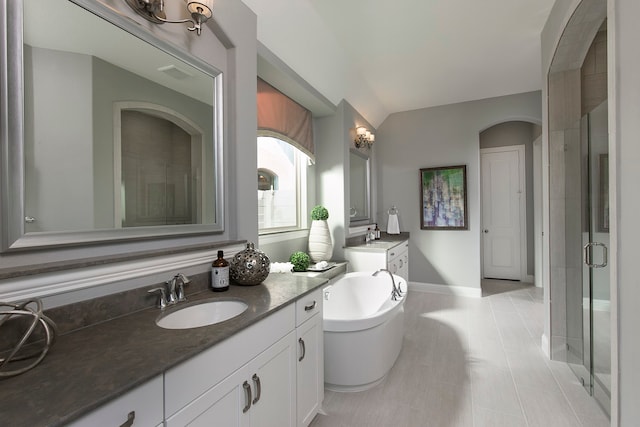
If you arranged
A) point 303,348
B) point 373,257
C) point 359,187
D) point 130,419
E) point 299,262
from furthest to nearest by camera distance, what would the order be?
point 359,187
point 373,257
point 299,262
point 303,348
point 130,419

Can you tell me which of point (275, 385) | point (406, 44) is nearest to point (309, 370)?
point (275, 385)

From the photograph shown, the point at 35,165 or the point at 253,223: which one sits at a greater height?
the point at 35,165

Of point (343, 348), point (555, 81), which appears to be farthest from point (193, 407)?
point (555, 81)

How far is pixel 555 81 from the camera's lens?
2.41m

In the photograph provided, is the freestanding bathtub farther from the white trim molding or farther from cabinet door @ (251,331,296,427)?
the white trim molding

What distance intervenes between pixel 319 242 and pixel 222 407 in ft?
7.01

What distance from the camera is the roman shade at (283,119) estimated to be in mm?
2551

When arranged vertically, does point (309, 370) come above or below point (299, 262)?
below

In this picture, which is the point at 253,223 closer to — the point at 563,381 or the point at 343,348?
the point at 343,348

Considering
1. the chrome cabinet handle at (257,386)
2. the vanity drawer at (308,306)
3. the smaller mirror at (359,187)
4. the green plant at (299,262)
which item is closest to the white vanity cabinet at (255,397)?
the chrome cabinet handle at (257,386)

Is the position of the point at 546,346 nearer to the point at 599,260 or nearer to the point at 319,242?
the point at 599,260

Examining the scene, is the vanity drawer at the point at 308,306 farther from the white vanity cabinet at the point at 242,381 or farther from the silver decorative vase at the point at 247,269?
the silver decorative vase at the point at 247,269

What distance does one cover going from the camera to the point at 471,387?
2037 mm

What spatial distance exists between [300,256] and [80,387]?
214 cm
